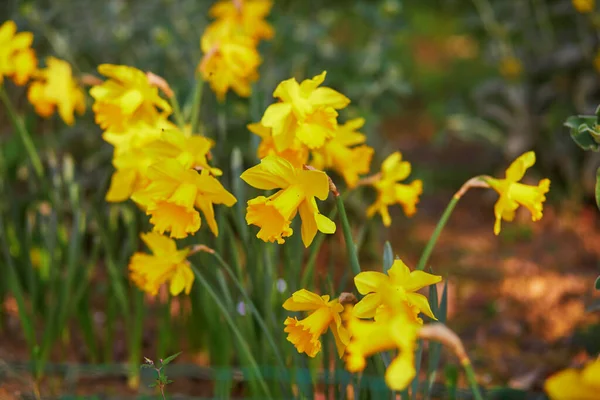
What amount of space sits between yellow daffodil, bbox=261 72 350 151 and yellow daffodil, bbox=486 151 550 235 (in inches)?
12.6

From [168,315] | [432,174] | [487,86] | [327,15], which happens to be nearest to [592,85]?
[487,86]

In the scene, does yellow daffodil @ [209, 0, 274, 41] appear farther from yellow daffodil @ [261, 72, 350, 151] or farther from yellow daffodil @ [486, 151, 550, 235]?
yellow daffodil @ [486, 151, 550, 235]

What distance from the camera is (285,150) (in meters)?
1.30

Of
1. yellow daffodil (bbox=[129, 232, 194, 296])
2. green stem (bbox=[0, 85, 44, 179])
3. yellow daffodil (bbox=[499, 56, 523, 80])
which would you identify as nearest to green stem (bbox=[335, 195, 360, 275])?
yellow daffodil (bbox=[129, 232, 194, 296])

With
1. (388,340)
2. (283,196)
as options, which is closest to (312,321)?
(283,196)

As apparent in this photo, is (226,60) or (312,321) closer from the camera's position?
(312,321)

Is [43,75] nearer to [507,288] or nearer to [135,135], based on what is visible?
[135,135]

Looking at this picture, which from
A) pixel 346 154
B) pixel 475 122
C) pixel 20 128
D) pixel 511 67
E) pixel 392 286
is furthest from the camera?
pixel 475 122

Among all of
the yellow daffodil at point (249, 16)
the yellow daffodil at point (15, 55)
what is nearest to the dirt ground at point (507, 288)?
the yellow daffodil at point (15, 55)

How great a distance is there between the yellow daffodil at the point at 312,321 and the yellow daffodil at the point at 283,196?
104 millimetres

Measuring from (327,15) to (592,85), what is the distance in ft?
4.11

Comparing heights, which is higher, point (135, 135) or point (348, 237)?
point (135, 135)

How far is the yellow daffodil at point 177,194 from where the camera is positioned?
48.9 inches

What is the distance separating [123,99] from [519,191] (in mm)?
815
